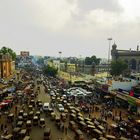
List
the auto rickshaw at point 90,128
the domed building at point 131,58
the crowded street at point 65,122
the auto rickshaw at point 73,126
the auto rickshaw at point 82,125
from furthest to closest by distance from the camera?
the domed building at point 131,58 < the auto rickshaw at point 82,125 < the auto rickshaw at point 73,126 < the auto rickshaw at point 90,128 < the crowded street at point 65,122

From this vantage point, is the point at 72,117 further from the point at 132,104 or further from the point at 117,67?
the point at 117,67

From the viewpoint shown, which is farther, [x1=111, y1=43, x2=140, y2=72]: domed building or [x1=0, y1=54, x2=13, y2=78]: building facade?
[x1=111, y1=43, x2=140, y2=72]: domed building

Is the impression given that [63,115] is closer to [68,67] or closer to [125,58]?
[125,58]

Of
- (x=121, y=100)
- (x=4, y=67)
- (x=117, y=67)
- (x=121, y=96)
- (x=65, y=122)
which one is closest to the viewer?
(x=65, y=122)

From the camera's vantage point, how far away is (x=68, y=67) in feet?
521

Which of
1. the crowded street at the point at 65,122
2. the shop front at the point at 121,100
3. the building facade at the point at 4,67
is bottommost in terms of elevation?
the crowded street at the point at 65,122

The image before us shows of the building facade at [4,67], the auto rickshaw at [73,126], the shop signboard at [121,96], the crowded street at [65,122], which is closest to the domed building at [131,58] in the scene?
the building facade at [4,67]

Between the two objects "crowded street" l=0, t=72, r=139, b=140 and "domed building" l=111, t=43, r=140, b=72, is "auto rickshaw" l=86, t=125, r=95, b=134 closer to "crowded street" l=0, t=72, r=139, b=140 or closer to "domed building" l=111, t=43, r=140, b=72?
"crowded street" l=0, t=72, r=139, b=140

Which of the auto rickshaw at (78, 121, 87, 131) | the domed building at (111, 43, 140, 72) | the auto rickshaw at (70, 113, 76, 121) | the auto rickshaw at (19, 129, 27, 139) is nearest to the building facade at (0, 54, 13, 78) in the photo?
the domed building at (111, 43, 140, 72)

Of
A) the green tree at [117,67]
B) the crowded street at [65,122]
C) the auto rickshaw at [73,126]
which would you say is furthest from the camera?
the green tree at [117,67]

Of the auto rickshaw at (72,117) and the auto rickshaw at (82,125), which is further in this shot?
the auto rickshaw at (72,117)

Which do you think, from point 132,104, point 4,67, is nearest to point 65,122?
point 132,104

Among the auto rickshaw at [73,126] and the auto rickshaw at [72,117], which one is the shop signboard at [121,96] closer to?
the auto rickshaw at [72,117]

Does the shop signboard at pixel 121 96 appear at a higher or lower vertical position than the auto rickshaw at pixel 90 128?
higher
